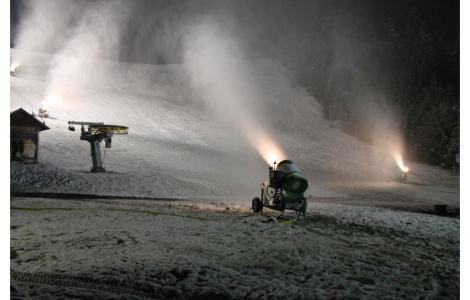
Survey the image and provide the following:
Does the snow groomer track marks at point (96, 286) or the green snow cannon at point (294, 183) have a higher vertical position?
the green snow cannon at point (294, 183)

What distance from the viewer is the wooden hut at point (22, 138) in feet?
51.5

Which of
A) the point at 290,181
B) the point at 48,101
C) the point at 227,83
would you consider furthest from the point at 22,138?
the point at 227,83

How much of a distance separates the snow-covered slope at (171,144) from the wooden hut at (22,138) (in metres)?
0.81

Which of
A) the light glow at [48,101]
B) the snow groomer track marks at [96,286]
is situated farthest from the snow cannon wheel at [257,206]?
the light glow at [48,101]

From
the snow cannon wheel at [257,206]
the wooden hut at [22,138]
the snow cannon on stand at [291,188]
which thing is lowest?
the snow cannon wheel at [257,206]

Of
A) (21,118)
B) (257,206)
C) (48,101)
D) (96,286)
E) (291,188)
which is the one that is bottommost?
(96,286)

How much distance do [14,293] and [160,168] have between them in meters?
18.2

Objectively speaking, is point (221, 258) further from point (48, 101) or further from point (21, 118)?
point (48, 101)

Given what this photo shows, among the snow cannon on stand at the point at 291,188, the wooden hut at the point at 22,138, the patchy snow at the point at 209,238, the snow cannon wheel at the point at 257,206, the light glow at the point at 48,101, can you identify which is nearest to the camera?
the patchy snow at the point at 209,238

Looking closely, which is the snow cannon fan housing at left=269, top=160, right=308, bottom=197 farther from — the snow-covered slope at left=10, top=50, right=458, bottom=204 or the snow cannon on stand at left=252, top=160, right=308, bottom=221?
the snow-covered slope at left=10, top=50, right=458, bottom=204

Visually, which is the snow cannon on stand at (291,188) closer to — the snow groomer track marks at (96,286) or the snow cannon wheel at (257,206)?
the snow cannon wheel at (257,206)

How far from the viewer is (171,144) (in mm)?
28969

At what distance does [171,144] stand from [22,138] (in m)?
13.9

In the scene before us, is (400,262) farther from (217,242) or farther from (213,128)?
(213,128)
